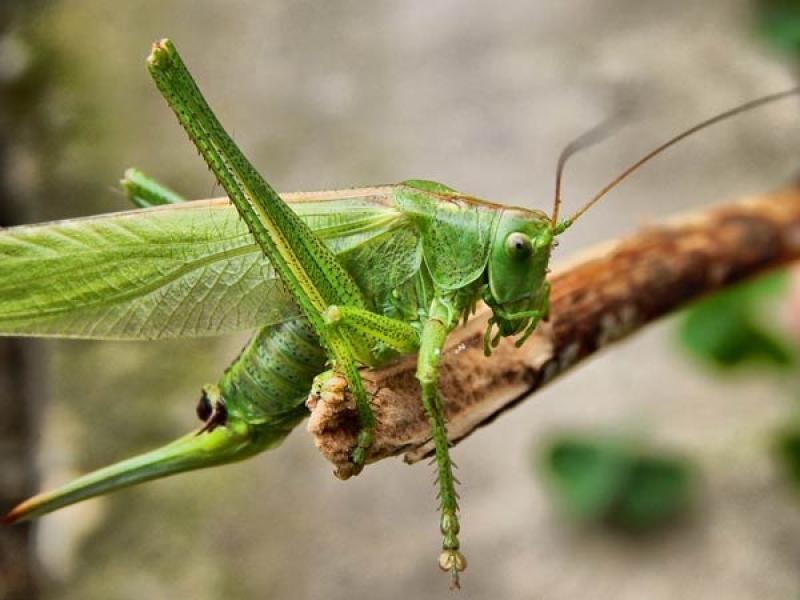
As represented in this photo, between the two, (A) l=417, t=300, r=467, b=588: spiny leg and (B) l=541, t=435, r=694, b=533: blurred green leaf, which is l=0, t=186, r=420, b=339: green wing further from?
(B) l=541, t=435, r=694, b=533: blurred green leaf

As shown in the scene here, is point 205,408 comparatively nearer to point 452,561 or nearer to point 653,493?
point 452,561

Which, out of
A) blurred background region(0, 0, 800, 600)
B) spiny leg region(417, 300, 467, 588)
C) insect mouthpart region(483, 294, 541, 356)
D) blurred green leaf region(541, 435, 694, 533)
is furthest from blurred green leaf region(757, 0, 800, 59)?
spiny leg region(417, 300, 467, 588)

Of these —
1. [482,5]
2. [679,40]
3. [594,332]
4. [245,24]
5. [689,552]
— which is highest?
[245,24]

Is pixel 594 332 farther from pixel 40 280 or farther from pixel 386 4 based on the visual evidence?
pixel 386 4

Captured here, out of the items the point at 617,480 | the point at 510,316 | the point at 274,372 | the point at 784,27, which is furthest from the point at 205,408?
the point at 784,27

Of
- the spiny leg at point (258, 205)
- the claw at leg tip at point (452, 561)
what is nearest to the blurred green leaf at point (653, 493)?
the claw at leg tip at point (452, 561)

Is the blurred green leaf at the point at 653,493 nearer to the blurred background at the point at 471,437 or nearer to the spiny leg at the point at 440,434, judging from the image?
the blurred background at the point at 471,437

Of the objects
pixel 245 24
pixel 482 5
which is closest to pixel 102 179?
pixel 245 24
